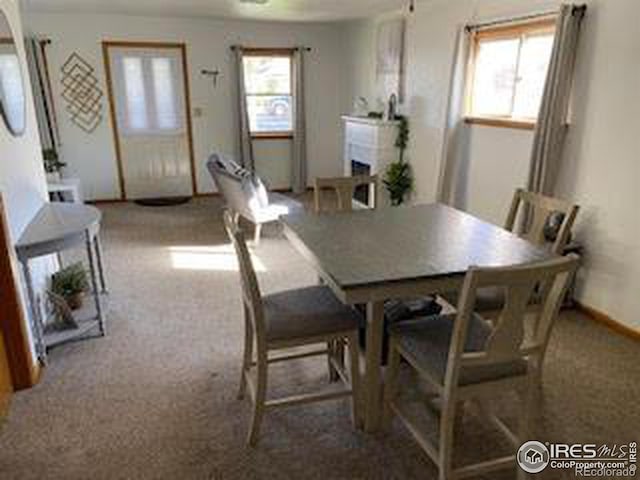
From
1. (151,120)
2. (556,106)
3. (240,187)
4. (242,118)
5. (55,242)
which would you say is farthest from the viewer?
(242,118)

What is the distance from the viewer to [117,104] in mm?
6066

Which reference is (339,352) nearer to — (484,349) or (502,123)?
(484,349)

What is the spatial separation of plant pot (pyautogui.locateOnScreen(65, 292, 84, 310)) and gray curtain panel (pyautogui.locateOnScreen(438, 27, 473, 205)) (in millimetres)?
3145

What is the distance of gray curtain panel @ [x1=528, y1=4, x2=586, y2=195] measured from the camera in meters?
3.10

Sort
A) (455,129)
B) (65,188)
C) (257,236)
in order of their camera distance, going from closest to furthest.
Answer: (455,129), (257,236), (65,188)

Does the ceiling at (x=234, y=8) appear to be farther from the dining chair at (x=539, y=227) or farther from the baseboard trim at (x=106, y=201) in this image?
the dining chair at (x=539, y=227)

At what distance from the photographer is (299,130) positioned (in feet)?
22.1

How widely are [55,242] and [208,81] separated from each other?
4.30 m

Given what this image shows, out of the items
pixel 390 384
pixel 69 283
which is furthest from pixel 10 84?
pixel 390 384

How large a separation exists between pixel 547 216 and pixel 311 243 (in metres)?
1.19

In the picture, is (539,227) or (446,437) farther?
(539,227)

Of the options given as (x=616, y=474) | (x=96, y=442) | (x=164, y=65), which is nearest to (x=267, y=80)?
(x=164, y=65)

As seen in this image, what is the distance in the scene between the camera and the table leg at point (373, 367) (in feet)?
6.46
